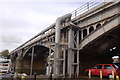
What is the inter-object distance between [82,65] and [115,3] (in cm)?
1071

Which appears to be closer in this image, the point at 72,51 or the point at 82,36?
the point at 72,51

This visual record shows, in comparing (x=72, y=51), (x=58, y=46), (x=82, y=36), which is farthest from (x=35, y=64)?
(x=82, y=36)

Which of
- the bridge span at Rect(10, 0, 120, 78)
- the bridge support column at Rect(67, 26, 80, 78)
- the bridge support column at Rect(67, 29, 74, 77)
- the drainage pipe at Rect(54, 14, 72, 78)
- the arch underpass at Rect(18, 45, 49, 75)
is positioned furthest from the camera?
the arch underpass at Rect(18, 45, 49, 75)

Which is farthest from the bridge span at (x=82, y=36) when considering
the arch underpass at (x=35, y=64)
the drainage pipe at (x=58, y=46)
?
the arch underpass at (x=35, y=64)

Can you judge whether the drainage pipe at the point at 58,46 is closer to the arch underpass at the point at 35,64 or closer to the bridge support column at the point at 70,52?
the bridge support column at the point at 70,52

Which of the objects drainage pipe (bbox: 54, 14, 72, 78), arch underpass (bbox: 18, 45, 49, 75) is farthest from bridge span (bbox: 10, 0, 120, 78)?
arch underpass (bbox: 18, 45, 49, 75)

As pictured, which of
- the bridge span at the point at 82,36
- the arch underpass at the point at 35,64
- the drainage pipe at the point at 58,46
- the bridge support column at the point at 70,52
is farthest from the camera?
the arch underpass at the point at 35,64

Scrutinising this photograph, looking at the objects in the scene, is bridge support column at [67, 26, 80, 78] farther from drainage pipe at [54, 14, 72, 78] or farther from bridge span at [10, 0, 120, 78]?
drainage pipe at [54, 14, 72, 78]

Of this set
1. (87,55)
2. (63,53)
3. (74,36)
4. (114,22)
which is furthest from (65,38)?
(114,22)

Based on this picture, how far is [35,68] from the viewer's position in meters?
46.7

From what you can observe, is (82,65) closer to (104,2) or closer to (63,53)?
(63,53)

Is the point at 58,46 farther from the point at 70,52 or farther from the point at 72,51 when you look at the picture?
the point at 72,51

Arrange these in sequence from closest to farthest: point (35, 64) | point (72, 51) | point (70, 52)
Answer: point (70, 52), point (72, 51), point (35, 64)

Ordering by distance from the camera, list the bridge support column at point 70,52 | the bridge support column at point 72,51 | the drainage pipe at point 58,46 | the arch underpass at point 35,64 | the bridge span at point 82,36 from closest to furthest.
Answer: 1. the bridge span at point 82,36
2. the drainage pipe at point 58,46
3. the bridge support column at point 70,52
4. the bridge support column at point 72,51
5. the arch underpass at point 35,64
